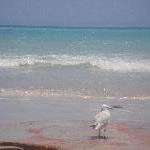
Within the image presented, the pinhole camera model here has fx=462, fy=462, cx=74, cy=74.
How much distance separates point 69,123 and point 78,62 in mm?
16222

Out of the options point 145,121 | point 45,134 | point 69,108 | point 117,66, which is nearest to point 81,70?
point 117,66

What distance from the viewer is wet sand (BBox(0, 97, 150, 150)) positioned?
7.75 m

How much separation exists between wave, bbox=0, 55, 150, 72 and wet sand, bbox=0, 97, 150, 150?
9.96 metres

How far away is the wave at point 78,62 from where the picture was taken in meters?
22.9

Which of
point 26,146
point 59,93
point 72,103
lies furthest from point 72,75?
point 26,146

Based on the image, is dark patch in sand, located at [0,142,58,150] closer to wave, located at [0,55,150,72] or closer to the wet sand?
the wet sand

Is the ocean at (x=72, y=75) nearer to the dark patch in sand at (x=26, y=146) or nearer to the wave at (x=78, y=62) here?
the wave at (x=78, y=62)

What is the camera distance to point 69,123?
9.35m

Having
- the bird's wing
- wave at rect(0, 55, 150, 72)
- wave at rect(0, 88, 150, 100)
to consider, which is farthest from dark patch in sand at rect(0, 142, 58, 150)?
wave at rect(0, 55, 150, 72)

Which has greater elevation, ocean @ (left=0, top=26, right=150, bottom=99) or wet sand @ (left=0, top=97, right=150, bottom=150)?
ocean @ (left=0, top=26, right=150, bottom=99)

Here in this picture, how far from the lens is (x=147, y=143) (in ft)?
25.8

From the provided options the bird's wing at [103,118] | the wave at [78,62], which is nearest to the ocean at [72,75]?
the wave at [78,62]

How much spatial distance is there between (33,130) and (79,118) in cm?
170

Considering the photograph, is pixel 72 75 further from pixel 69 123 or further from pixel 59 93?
pixel 69 123
